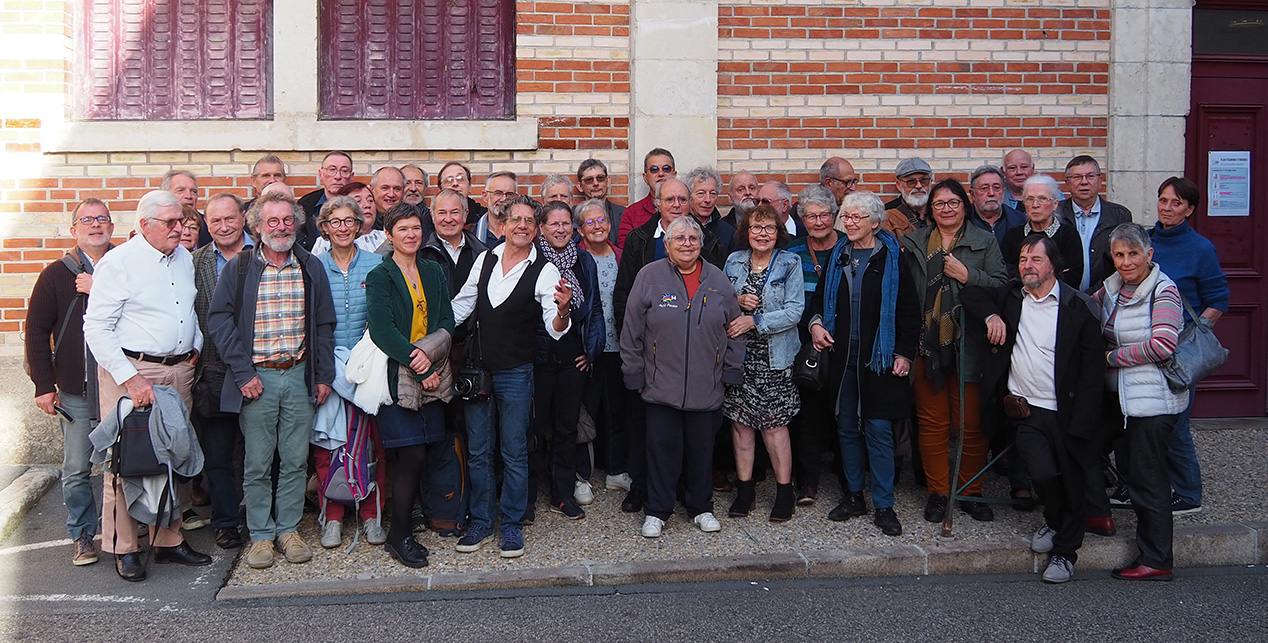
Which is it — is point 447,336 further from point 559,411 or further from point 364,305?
point 559,411

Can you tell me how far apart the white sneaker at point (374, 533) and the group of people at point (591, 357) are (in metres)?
0.08

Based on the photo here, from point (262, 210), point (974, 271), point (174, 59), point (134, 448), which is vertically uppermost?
point (174, 59)

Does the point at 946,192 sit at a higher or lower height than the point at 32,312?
higher

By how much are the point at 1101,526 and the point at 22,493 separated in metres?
6.38

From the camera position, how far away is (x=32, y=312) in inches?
221

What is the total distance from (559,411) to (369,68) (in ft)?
11.1

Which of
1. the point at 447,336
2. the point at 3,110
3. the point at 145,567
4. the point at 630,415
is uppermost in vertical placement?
the point at 3,110

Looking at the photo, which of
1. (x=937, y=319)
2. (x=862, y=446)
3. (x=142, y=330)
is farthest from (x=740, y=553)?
(x=142, y=330)

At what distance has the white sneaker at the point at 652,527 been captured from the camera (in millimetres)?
5781

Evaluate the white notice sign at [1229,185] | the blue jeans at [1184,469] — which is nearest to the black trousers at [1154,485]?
the blue jeans at [1184,469]

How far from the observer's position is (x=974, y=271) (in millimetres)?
5898

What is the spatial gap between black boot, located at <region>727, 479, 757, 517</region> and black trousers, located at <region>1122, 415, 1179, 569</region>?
6.72 ft

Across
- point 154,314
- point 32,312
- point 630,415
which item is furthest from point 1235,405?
point 32,312

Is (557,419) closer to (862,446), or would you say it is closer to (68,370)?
(862,446)
